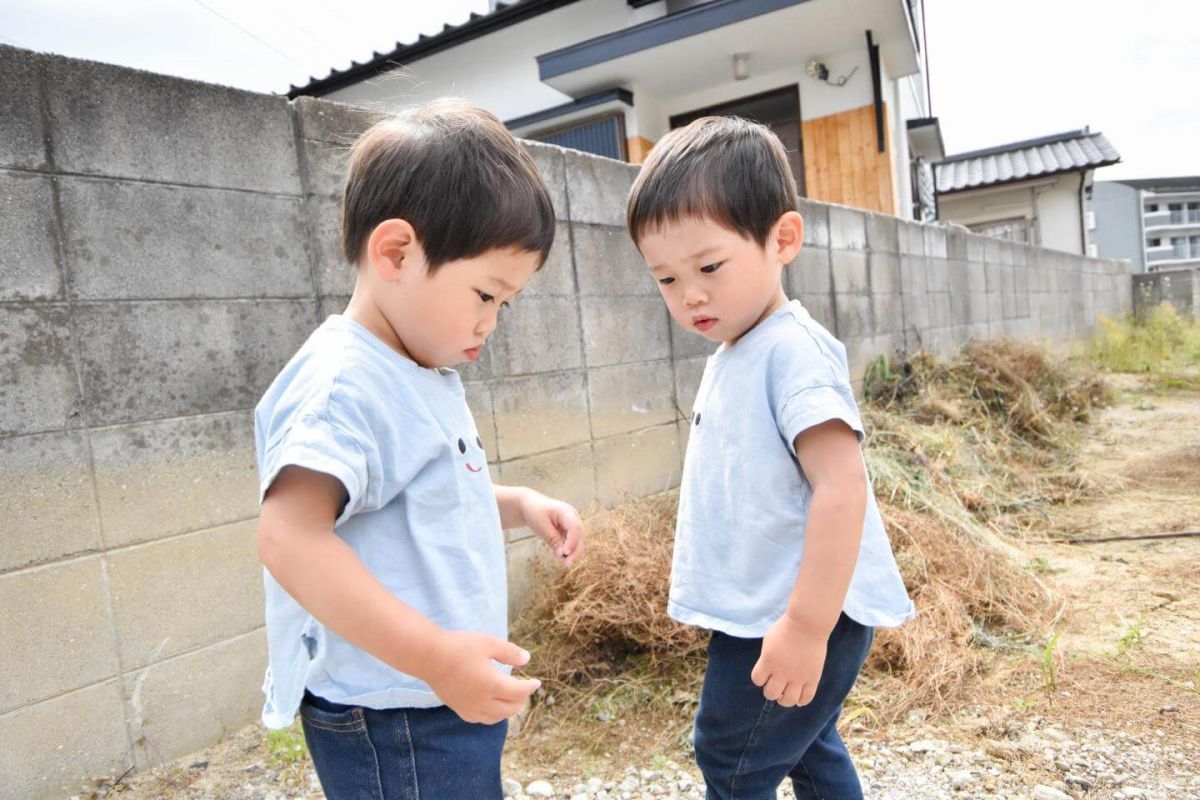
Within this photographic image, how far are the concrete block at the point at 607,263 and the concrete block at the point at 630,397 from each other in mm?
311

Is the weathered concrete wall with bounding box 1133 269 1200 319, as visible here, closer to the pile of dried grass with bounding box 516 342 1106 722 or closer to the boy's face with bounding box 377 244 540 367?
the pile of dried grass with bounding box 516 342 1106 722

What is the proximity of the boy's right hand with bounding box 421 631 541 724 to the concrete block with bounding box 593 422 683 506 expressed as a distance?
2099mm

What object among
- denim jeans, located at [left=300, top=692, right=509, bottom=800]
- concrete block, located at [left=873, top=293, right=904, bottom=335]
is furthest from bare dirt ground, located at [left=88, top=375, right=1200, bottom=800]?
concrete block, located at [left=873, top=293, right=904, bottom=335]

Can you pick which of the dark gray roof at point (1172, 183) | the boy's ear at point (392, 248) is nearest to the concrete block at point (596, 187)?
the boy's ear at point (392, 248)

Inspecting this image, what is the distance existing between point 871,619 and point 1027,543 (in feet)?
8.98

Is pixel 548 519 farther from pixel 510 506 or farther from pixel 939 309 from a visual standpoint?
pixel 939 309

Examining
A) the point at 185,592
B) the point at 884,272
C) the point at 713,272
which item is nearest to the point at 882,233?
the point at 884,272

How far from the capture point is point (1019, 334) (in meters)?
7.65

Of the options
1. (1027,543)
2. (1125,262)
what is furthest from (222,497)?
(1125,262)

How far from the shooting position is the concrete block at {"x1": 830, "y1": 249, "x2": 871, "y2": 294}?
14.4 ft

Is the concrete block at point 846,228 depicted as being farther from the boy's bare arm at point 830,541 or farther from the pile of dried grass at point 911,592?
the boy's bare arm at point 830,541

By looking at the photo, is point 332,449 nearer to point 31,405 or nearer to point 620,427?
point 31,405

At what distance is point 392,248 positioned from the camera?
890 millimetres

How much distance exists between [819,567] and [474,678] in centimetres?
46
